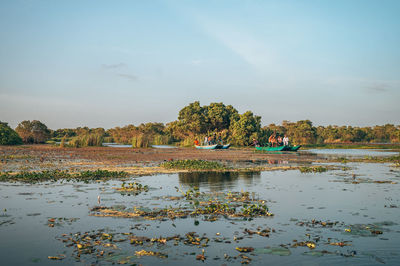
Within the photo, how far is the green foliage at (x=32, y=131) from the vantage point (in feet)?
262

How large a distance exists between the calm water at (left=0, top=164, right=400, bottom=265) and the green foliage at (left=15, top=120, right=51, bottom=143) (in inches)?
2754

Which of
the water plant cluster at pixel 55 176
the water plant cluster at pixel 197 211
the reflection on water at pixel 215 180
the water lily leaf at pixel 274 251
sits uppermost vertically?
the water plant cluster at pixel 55 176

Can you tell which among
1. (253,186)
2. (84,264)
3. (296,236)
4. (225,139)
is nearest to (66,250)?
(84,264)

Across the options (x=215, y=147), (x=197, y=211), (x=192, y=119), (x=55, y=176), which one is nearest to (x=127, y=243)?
(x=197, y=211)

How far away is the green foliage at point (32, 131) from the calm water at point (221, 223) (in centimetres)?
6994

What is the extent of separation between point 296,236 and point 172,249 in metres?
3.33

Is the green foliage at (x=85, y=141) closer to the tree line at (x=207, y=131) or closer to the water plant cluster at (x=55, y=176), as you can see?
the tree line at (x=207, y=131)

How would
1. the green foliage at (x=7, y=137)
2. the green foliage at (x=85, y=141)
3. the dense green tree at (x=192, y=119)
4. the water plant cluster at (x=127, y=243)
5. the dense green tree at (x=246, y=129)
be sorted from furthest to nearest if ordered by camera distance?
the dense green tree at (x=192, y=119), the dense green tree at (x=246, y=129), the green foliage at (x=7, y=137), the green foliage at (x=85, y=141), the water plant cluster at (x=127, y=243)

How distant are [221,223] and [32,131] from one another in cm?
8123

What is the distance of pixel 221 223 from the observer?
33.3 feet

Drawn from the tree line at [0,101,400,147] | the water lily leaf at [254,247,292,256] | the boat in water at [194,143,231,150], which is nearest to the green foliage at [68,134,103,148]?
the tree line at [0,101,400,147]

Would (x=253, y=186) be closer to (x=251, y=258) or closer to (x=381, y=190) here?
(x=381, y=190)

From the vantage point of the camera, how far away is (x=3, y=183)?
17.4 metres

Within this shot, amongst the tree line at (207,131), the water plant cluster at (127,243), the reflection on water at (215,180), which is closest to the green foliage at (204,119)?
the tree line at (207,131)
